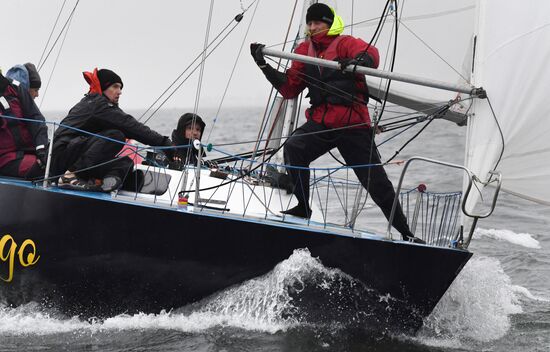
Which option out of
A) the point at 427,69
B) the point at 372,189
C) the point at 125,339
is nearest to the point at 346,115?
the point at 372,189

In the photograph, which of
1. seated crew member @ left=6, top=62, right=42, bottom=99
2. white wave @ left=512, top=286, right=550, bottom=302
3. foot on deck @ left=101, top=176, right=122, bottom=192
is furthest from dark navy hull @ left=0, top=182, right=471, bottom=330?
white wave @ left=512, top=286, right=550, bottom=302

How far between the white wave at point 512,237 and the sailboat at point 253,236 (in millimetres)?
4303

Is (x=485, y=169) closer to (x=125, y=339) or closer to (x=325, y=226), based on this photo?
(x=325, y=226)

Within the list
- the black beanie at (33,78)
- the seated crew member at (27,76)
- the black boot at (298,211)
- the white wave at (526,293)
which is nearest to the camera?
the black boot at (298,211)

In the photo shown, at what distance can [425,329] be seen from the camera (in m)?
6.27

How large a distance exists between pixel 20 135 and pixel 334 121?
236cm

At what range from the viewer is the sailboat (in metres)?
5.81

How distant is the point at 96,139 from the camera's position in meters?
6.41

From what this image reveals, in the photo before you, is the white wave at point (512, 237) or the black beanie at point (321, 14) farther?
the white wave at point (512, 237)

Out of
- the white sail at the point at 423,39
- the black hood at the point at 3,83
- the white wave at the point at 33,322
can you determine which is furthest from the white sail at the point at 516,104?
the black hood at the point at 3,83

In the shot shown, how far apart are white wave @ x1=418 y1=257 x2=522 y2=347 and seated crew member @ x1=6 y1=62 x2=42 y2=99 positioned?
3530 millimetres

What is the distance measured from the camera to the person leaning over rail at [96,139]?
20.9 ft

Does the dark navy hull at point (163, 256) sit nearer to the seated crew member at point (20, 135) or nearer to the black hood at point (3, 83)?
the seated crew member at point (20, 135)

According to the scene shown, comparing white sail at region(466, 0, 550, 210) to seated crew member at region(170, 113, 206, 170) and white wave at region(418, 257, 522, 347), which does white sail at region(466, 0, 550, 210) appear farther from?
seated crew member at region(170, 113, 206, 170)
